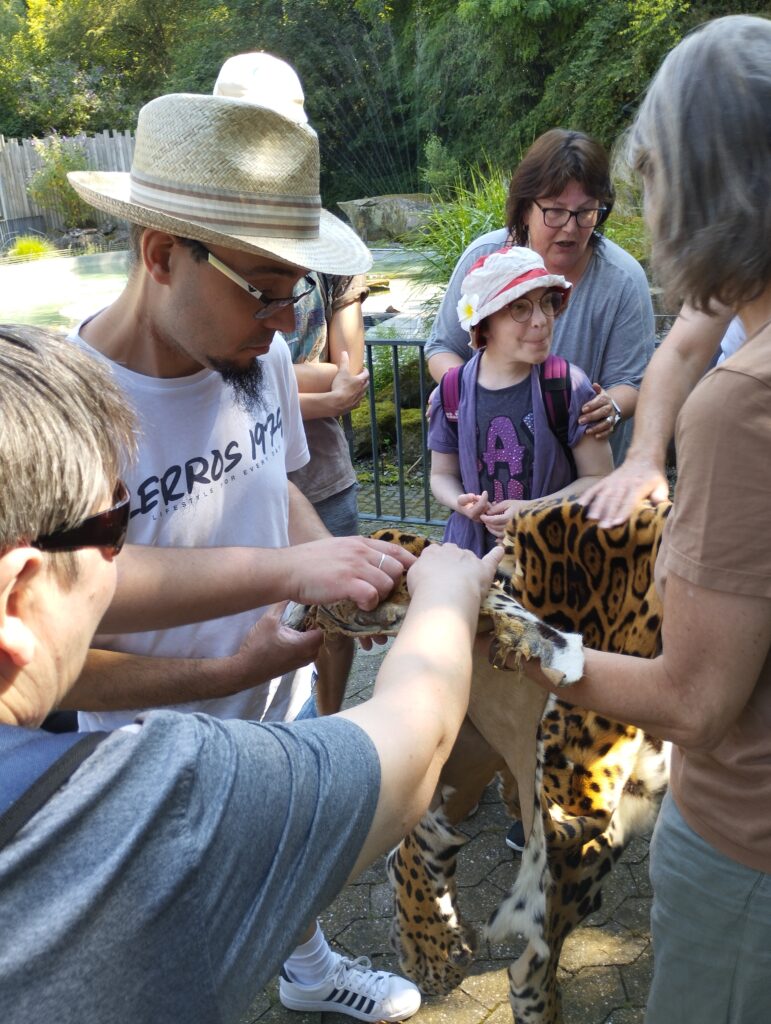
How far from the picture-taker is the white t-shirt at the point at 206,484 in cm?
203

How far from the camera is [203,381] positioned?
2.11 metres

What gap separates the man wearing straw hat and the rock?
19414mm

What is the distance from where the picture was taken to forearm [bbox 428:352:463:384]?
3.69m

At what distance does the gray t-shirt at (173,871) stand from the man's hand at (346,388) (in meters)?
2.53

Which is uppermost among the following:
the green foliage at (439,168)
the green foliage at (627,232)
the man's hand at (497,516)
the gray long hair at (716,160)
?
the gray long hair at (716,160)

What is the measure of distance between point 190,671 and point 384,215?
20.9 meters

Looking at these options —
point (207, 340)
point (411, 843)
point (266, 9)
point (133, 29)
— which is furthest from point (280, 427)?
point (133, 29)

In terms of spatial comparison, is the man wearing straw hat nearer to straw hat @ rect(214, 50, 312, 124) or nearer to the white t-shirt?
the white t-shirt

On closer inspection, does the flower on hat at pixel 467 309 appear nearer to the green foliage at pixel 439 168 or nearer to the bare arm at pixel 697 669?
the bare arm at pixel 697 669

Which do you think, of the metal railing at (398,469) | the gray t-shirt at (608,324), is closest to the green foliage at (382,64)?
the metal railing at (398,469)

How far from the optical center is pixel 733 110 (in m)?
1.37

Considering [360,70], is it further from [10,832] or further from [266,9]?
[10,832]

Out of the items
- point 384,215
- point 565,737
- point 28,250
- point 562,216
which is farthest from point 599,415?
point 28,250

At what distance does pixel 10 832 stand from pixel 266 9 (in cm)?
3799
